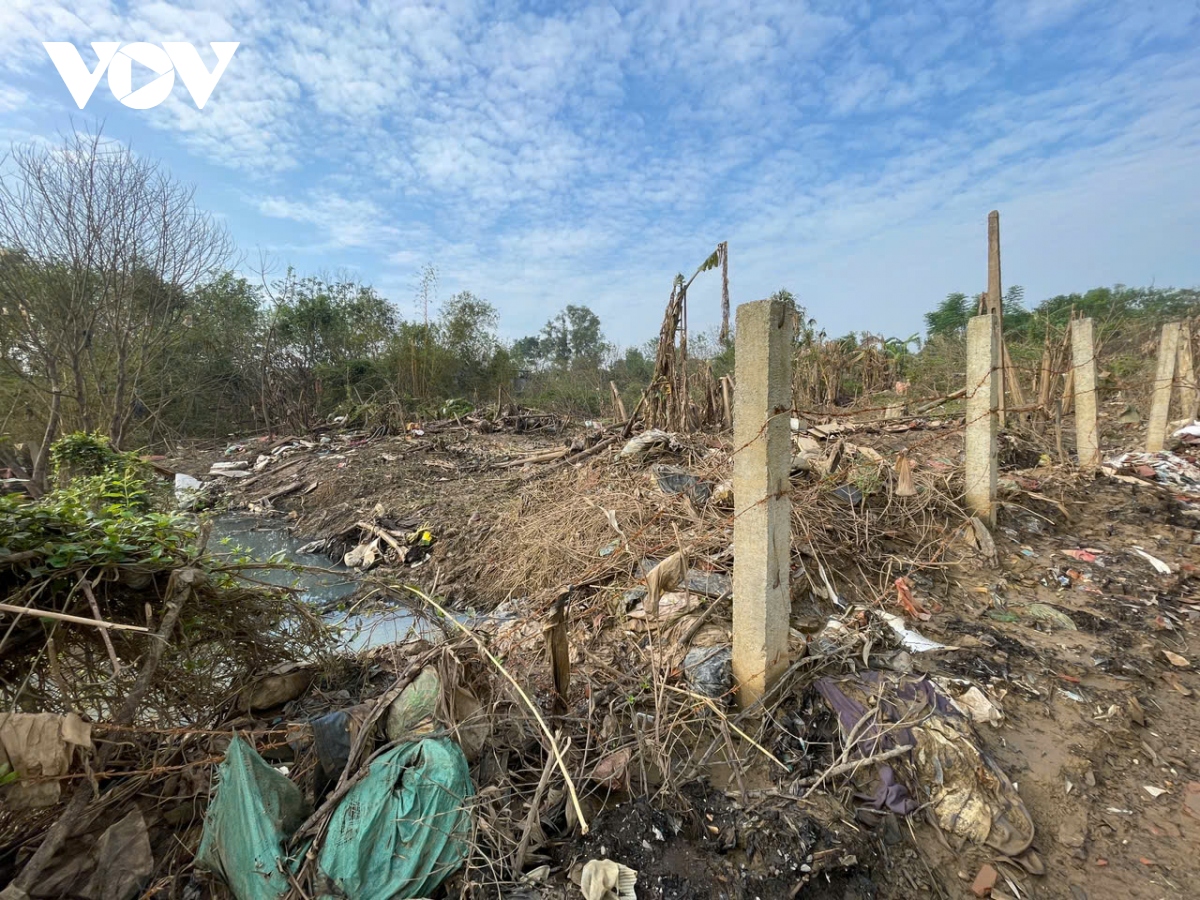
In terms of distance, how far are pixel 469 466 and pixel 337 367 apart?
8.36 m

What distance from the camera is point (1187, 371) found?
6.45 metres

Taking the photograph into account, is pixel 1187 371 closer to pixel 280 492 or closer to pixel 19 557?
pixel 19 557

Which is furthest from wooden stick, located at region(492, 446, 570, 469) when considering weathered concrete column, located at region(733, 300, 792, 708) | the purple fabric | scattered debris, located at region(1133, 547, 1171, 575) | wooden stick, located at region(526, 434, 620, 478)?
scattered debris, located at region(1133, 547, 1171, 575)

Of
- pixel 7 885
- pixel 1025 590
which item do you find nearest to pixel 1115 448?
pixel 1025 590

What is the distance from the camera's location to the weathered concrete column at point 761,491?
219cm

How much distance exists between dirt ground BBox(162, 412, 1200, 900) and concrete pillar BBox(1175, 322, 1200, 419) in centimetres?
181

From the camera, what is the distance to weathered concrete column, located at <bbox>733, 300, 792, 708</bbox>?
7.18 ft

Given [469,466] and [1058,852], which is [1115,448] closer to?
[1058,852]

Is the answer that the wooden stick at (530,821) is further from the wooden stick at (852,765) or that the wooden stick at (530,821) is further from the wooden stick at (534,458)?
the wooden stick at (534,458)

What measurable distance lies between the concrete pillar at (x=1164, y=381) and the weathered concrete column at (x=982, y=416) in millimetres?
3528

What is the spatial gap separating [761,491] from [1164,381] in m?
6.64

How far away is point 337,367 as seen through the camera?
50.4ft

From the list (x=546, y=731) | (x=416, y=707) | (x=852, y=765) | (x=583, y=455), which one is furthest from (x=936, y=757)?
(x=583, y=455)

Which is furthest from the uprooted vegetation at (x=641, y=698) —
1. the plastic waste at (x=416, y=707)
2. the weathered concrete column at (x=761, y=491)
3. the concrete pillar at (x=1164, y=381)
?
the concrete pillar at (x=1164, y=381)
